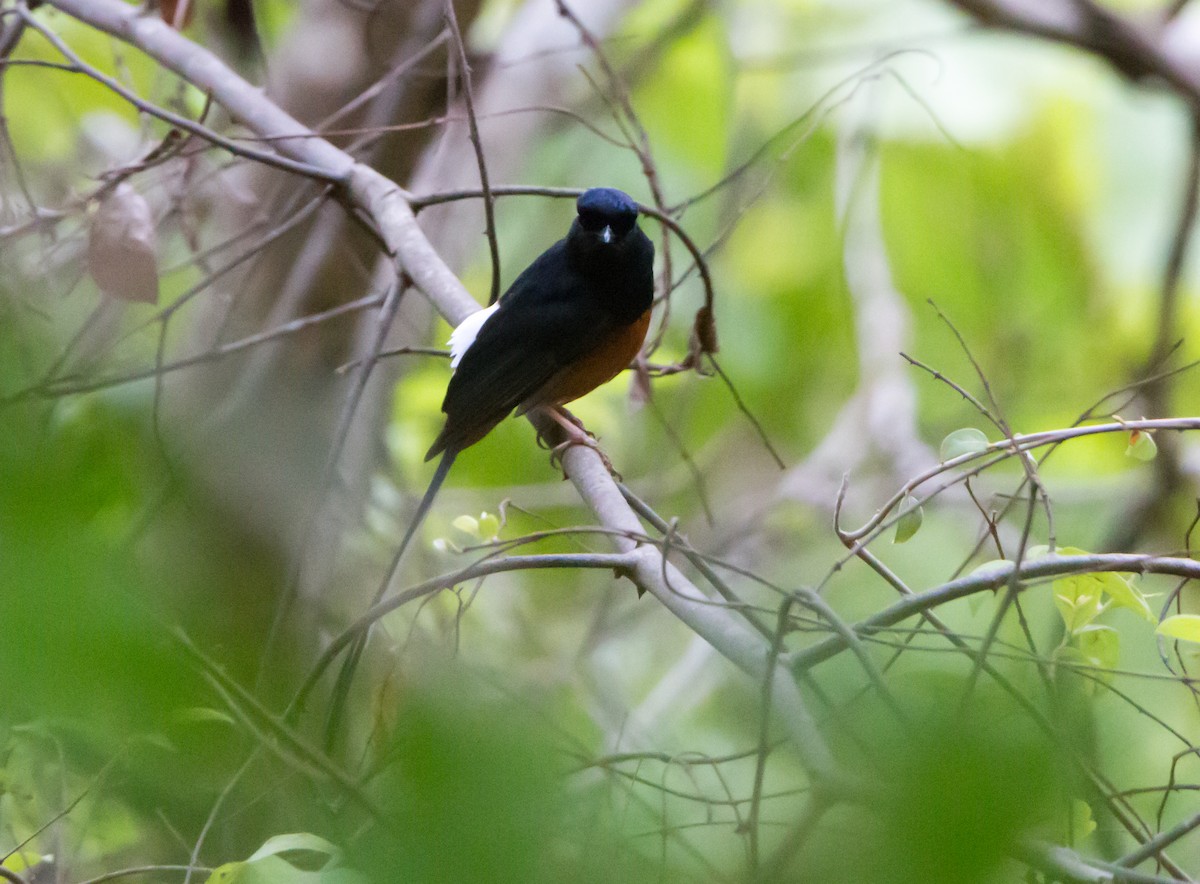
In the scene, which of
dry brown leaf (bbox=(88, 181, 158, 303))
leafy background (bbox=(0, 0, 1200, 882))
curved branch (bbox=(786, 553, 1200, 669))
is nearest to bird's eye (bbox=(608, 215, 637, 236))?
leafy background (bbox=(0, 0, 1200, 882))

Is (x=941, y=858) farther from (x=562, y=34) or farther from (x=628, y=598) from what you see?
(x=628, y=598)

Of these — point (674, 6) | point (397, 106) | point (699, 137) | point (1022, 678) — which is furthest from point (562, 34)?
point (1022, 678)

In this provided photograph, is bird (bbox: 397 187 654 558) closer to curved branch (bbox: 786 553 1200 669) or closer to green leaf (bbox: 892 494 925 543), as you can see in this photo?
green leaf (bbox: 892 494 925 543)

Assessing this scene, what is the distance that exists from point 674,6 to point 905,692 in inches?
217

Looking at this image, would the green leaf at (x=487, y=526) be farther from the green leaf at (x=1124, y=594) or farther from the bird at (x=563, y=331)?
the green leaf at (x=1124, y=594)

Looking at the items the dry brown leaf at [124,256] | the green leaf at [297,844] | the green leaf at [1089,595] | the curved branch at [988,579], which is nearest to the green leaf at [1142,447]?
the green leaf at [1089,595]

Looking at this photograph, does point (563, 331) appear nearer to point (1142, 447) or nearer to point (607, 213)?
point (607, 213)

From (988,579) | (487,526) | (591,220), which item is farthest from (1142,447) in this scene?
(591,220)

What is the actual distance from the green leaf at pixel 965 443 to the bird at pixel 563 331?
1.41m

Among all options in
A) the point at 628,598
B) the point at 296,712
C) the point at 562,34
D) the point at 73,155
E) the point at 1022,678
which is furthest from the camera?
the point at 628,598

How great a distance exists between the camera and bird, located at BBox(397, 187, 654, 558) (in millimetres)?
3158

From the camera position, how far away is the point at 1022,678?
0.90 meters

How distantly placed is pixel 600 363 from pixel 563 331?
0.14 m

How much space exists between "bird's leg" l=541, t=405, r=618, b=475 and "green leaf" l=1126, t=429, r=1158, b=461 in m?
1.04
